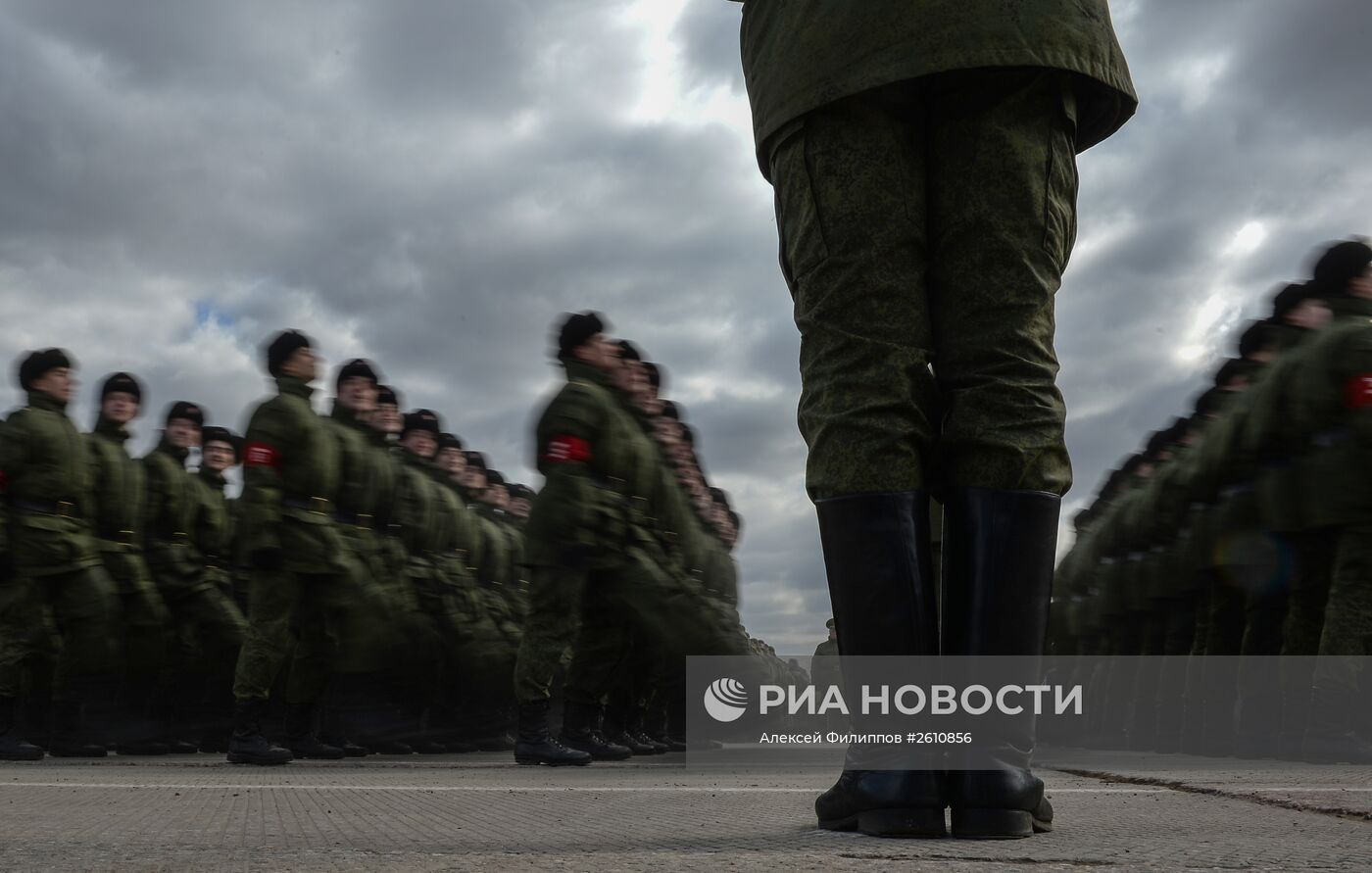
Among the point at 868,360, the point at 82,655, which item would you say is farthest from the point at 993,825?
the point at 82,655

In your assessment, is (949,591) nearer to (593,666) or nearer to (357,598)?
(593,666)

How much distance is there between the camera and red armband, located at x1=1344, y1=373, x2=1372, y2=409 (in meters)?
5.40

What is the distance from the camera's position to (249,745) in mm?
6297

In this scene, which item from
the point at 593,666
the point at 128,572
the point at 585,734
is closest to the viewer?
the point at 585,734

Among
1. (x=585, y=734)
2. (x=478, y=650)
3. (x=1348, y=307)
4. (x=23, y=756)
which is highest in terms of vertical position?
(x=1348, y=307)

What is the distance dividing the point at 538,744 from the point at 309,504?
1797 millimetres

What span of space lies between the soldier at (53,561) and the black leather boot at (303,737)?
45.3 inches

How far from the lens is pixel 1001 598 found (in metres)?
1.89

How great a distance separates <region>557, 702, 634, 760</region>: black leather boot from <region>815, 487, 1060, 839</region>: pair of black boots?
199 inches

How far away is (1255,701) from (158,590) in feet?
21.8

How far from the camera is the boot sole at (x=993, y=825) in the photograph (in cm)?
174

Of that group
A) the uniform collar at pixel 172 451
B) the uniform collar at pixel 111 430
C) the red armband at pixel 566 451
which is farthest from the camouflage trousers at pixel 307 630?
the uniform collar at pixel 172 451

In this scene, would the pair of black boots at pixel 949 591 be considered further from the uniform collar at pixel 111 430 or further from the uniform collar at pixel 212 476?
the uniform collar at pixel 212 476

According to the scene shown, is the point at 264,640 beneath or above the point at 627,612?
beneath
